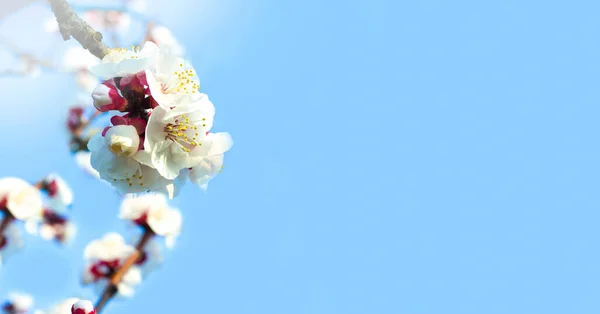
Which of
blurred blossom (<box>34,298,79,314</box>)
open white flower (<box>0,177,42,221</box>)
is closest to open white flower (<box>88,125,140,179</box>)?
blurred blossom (<box>34,298,79,314</box>)

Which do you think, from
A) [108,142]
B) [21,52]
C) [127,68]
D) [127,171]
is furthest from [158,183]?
[21,52]

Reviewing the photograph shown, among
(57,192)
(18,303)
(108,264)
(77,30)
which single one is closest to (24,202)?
(57,192)

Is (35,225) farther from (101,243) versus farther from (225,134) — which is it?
(225,134)

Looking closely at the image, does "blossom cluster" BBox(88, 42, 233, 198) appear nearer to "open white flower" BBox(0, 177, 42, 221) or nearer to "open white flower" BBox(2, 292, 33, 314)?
"open white flower" BBox(0, 177, 42, 221)

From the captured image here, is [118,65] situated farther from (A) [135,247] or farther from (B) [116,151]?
(A) [135,247]

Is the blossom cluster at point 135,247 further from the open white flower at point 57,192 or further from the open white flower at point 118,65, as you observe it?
the open white flower at point 118,65
